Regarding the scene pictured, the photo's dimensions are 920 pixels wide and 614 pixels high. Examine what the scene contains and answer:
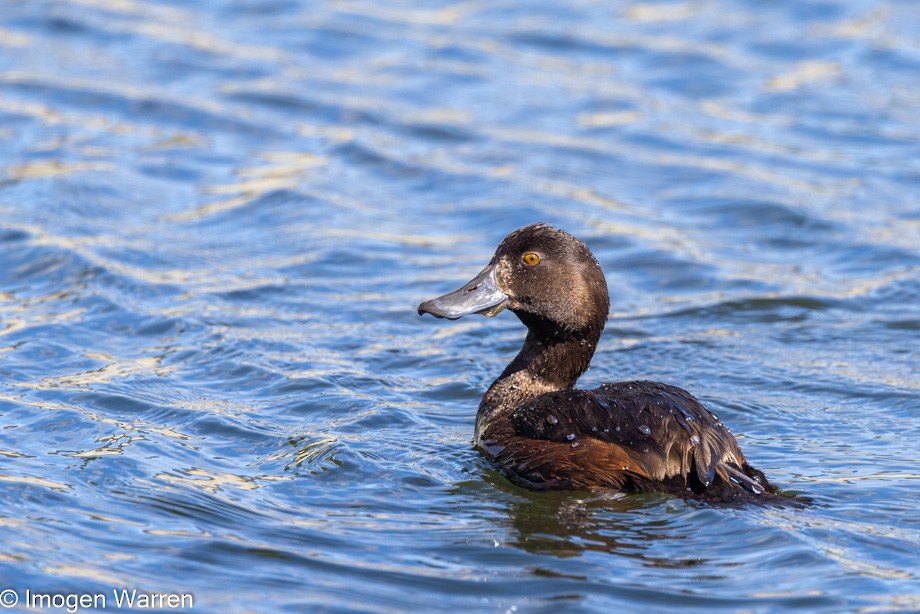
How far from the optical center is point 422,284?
1014 cm

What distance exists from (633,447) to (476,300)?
1.47 meters

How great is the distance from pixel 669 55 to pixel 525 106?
2453mm

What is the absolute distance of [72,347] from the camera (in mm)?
8477

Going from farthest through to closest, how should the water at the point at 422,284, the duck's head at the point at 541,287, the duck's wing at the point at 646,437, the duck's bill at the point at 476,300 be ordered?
the duck's bill at the point at 476,300
the duck's head at the point at 541,287
the duck's wing at the point at 646,437
the water at the point at 422,284

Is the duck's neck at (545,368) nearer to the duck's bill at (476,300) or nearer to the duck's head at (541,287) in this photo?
the duck's head at (541,287)

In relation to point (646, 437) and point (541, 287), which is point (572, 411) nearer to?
point (646, 437)

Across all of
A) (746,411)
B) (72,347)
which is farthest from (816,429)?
(72,347)

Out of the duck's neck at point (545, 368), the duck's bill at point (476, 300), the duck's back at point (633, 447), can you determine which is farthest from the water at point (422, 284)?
the duck's bill at point (476, 300)

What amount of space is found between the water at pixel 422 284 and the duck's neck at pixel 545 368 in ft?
1.34

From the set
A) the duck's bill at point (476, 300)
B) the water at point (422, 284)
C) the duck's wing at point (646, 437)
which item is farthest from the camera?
the duck's bill at point (476, 300)

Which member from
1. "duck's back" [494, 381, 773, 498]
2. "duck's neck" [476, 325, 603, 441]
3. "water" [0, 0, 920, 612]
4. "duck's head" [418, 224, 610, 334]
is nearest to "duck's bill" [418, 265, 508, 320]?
"duck's head" [418, 224, 610, 334]

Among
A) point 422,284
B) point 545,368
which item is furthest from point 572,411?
point 422,284

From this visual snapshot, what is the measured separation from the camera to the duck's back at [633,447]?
20.6 ft

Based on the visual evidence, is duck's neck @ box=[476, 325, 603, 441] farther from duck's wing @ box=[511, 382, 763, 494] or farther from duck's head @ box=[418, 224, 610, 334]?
duck's wing @ box=[511, 382, 763, 494]
